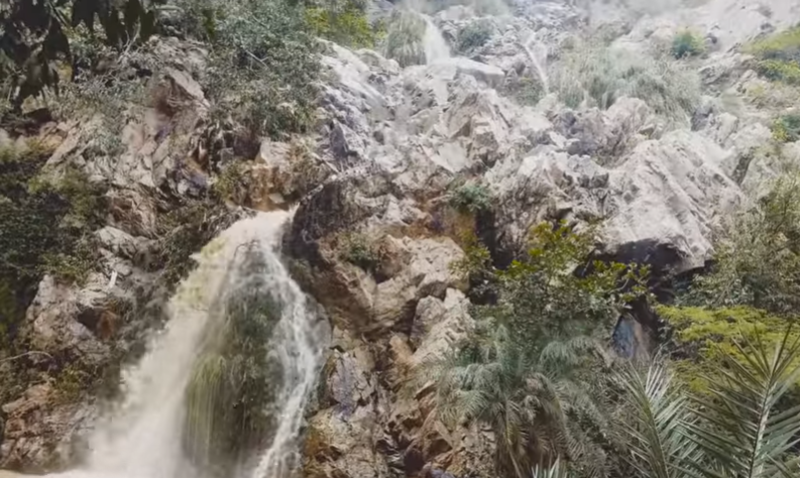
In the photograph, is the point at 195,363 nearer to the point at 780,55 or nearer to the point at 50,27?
the point at 50,27

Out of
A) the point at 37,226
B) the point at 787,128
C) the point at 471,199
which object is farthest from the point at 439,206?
the point at 787,128

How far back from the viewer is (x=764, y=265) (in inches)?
282

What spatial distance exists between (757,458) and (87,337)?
704cm

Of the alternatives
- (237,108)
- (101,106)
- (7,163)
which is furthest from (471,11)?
(7,163)

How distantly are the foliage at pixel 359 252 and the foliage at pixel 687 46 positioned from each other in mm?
10775

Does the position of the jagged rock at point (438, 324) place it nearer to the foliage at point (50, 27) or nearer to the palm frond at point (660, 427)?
the palm frond at point (660, 427)

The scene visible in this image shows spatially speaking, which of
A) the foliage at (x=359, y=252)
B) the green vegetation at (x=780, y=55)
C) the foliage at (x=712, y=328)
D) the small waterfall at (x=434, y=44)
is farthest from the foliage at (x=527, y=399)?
the small waterfall at (x=434, y=44)

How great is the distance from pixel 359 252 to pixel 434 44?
30.2 ft

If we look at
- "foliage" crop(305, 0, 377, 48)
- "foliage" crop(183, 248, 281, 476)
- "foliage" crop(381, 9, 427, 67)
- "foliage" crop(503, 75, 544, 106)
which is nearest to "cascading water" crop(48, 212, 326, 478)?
"foliage" crop(183, 248, 281, 476)

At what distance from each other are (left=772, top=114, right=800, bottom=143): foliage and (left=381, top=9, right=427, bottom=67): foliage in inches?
296

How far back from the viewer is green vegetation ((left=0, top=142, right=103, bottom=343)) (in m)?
7.39

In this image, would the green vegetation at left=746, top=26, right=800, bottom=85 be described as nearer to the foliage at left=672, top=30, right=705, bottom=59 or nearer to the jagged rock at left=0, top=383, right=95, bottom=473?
the foliage at left=672, top=30, right=705, bottom=59

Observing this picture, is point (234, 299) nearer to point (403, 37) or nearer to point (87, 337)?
point (87, 337)

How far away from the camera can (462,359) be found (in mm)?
6160
